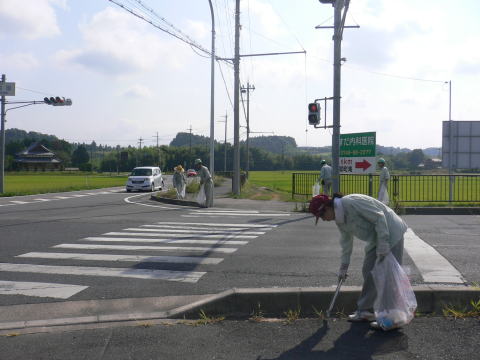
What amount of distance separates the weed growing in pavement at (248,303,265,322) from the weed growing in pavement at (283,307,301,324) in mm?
263

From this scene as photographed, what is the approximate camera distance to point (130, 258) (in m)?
8.77

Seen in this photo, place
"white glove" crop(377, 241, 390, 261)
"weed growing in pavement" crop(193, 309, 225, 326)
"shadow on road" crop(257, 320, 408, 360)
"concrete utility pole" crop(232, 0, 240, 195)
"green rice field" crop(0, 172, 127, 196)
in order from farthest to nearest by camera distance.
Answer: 1. "green rice field" crop(0, 172, 127, 196)
2. "concrete utility pole" crop(232, 0, 240, 195)
3. "weed growing in pavement" crop(193, 309, 225, 326)
4. "white glove" crop(377, 241, 390, 261)
5. "shadow on road" crop(257, 320, 408, 360)

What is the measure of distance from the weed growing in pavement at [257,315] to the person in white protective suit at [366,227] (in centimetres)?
94

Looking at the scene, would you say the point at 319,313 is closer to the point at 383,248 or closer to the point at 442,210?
the point at 383,248

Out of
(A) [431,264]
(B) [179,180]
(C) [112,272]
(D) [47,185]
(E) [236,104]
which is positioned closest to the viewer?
(C) [112,272]

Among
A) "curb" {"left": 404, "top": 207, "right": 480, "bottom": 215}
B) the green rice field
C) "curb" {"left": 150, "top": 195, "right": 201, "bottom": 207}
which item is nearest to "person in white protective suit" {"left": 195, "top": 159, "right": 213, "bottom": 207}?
"curb" {"left": 150, "top": 195, "right": 201, "bottom": 207}

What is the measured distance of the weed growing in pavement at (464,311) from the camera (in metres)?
5.45

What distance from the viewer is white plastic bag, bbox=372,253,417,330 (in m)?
4.90

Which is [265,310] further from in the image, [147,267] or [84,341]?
[147,267]

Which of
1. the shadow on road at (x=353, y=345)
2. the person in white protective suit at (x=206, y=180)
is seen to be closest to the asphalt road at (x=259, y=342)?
the shadow on road at (x=353, y=345)

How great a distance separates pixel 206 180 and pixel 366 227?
44.7 feet

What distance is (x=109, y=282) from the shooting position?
7125 mm

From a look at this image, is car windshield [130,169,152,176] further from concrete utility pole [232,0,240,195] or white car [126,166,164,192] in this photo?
concrete utility pole [232,0,240,195]

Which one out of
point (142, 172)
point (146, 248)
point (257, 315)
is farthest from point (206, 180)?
point (142, 172)
